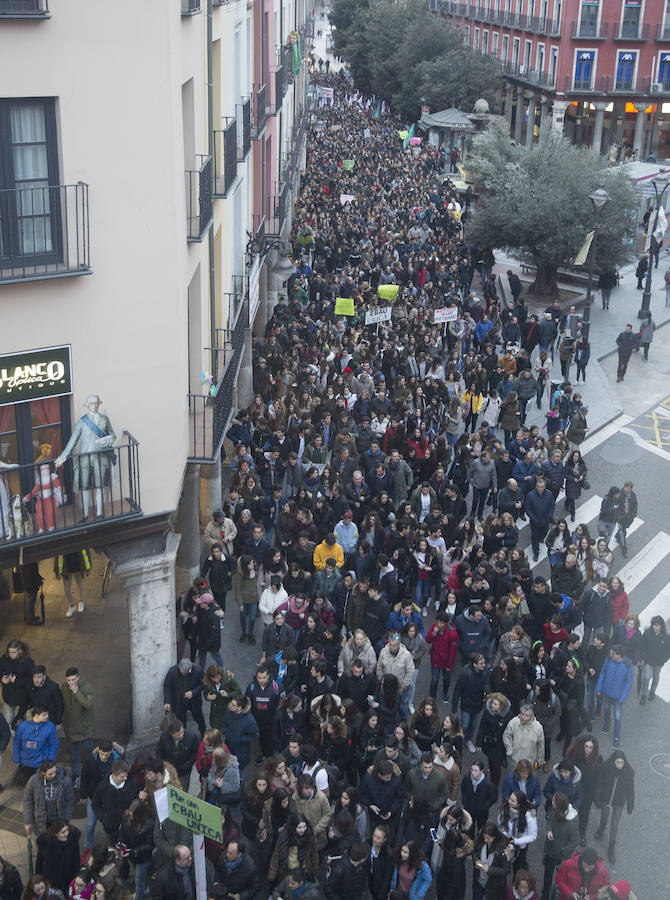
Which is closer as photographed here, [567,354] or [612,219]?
[567,354]

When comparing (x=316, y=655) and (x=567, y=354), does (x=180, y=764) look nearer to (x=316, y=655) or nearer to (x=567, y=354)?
(x=316, y=655)

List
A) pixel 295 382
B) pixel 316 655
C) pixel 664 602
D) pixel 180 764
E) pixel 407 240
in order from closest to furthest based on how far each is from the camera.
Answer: pixel 180 764 < pixel 316 655 < pixel 664 602 < pixel 295 382 < pixel 407 240

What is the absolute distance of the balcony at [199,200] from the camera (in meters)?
14.0

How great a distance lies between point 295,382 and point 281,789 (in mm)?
13899

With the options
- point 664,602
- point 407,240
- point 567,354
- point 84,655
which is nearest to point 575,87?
point 407,240

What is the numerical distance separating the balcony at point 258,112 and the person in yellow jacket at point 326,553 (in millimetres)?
9625

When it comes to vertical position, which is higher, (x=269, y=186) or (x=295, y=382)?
(x=269, y=186)

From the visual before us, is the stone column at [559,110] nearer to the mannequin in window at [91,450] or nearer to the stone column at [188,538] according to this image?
the stone column at [188,538]

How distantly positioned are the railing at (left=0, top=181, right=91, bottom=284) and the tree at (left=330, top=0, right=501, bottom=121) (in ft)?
199

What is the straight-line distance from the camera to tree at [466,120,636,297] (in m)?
35.8

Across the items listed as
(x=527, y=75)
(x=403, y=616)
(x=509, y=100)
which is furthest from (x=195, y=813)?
(x=509, y=100)

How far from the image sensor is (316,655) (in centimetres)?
→ 1337

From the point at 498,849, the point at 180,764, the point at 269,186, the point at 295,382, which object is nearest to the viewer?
the point at 498,849

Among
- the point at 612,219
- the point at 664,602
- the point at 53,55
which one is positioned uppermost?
the point at 53,55
